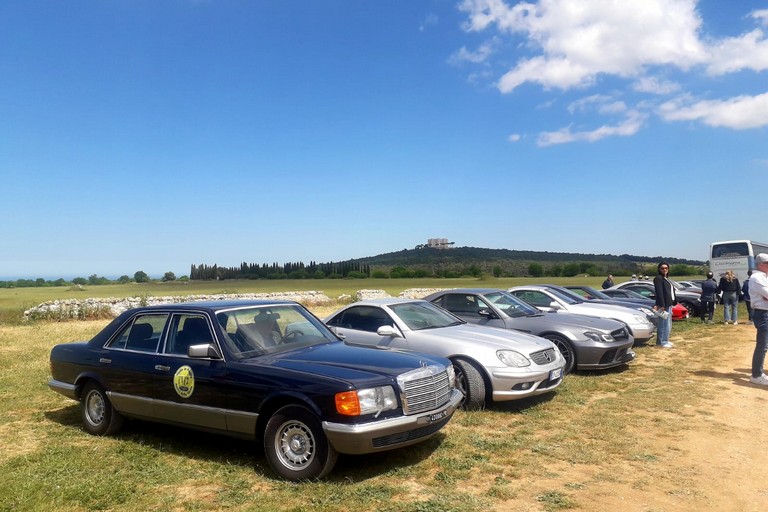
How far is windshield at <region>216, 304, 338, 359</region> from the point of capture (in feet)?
18.5

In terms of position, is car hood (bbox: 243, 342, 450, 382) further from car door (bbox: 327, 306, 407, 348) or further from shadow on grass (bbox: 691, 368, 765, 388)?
shadow on grass (bbox: 691, 368, 765, 388)

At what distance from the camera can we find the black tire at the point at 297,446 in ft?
15.7

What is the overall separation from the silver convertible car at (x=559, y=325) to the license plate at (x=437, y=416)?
4460mm

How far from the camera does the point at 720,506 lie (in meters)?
4.25

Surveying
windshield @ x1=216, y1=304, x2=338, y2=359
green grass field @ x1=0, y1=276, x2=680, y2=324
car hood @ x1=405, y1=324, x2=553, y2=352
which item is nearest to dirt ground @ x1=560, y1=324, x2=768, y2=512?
car hood @ x1=405, y1=324, x2=553, y2=352

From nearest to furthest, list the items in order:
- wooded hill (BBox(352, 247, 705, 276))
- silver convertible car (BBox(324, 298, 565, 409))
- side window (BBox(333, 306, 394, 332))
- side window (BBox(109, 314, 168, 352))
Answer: side window (BBox(109, 314, 168, 352)) → silver convertible car (BBox(324, 298, 565, 409)) → side window (BBox(333, 306, 394, 332)) → wooded hill (BBox(352, 247, 705, 276))

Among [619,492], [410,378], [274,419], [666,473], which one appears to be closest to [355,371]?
[410,378]

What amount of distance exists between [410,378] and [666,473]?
243 centimetres

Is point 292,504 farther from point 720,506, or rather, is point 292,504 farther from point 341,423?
point 720,506

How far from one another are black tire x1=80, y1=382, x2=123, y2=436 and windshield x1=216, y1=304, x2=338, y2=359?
6.33 ft

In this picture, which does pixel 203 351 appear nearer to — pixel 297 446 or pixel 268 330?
pixel 268 330

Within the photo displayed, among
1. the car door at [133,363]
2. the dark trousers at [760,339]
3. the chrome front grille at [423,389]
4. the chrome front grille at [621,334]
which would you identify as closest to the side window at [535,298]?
the chrome front grille at [621,334]

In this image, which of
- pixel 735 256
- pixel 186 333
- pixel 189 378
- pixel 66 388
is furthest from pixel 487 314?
pixel 735 256

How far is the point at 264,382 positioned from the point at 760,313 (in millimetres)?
7854
